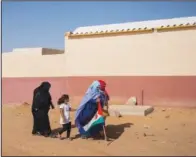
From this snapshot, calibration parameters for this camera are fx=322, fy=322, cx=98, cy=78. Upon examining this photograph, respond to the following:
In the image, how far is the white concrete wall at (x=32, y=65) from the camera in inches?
591

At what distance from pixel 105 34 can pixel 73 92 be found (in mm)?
2918

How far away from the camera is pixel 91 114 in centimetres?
809

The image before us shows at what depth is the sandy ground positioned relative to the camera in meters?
7.06

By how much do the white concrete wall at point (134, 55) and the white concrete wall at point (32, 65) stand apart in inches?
25.5

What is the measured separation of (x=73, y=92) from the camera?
14258 millimetres

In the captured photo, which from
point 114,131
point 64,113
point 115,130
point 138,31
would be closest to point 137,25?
point 138,31

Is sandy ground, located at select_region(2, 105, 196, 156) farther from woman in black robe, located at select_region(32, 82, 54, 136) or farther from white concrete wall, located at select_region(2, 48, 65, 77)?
white concrete wall, located at select_region(2, 48, 65, 77)

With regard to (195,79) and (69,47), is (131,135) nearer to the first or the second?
(195,79)

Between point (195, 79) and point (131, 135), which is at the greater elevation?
point (195, 79)

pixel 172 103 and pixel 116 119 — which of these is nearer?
pixel 116 119

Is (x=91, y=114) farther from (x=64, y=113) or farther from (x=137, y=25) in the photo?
(x=137, y=25)

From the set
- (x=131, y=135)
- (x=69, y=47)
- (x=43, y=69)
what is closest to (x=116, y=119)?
(x=131, y=135)

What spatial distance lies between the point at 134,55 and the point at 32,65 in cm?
545

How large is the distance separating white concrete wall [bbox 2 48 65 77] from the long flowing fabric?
680 cm
